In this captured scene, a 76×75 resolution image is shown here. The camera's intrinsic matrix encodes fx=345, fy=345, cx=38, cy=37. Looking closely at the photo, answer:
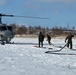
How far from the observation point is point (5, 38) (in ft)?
113

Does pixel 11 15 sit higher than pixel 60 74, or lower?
higher

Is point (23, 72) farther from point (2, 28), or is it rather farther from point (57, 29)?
point (57, 29)

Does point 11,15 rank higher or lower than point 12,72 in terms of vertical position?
higher

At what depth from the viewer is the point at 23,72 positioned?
11.2 meters

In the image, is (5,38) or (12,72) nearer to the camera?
(12,72)

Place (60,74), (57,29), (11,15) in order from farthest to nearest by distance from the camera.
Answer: (57,29) → (11,15) → (60,74)

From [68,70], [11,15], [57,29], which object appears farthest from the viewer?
[57,29]

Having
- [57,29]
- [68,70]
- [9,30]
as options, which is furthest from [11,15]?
[57,29]

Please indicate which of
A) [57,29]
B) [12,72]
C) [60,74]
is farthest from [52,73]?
[57,29]

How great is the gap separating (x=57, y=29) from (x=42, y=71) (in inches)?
6800

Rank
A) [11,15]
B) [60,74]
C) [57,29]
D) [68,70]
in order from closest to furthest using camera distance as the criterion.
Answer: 1. [60,74]
2. [68,70]
3. [11,15]
4. [57,29]

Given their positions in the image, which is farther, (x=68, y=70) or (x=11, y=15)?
(x=11, y=15)

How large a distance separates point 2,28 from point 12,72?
77.1 feet

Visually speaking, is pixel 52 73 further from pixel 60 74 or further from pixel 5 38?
pixel 5 38
